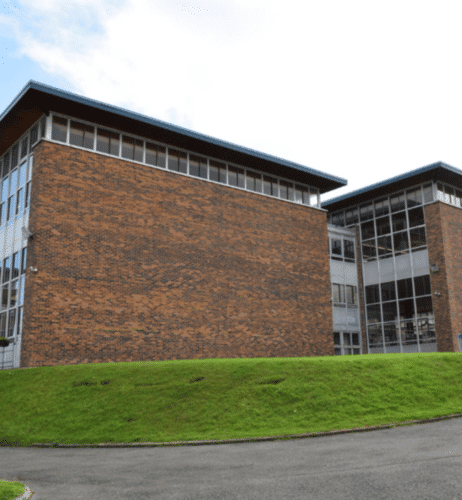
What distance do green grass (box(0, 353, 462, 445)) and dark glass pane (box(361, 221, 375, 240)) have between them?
18982 millimetres

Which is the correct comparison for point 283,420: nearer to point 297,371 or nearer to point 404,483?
point 297,371

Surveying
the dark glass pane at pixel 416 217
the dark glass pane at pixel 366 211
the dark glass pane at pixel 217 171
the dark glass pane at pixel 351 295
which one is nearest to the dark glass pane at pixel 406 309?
the dark glass pane at pixel 351 295

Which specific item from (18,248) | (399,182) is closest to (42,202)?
(18,248)

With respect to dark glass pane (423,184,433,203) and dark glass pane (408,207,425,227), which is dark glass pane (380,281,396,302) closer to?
dark glass pane (408,207,425,227)

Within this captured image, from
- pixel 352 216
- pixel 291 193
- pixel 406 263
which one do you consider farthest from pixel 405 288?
pixel 291 193

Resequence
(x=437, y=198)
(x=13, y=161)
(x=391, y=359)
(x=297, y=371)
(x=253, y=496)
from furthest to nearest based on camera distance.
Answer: (x=437, y=198) → (x=13, y=161) → (x=391, y=359) → (x=297, y=371) → (x=253, y=496)

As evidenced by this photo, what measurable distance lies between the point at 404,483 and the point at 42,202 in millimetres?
18624

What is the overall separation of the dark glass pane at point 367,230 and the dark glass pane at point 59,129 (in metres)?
21.5

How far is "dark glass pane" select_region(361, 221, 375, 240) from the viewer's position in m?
36.3

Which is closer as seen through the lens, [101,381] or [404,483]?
[404,483]

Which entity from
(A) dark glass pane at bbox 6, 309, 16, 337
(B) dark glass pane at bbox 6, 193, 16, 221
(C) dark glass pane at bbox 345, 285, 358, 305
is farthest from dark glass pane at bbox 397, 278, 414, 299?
(B) dark glass pane at bbox 6, 193, 16, 221

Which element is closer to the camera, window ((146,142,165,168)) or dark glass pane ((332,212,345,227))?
window ((146,142,165,168))

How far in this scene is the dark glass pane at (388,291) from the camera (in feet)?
112

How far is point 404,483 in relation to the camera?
6.79 meters
